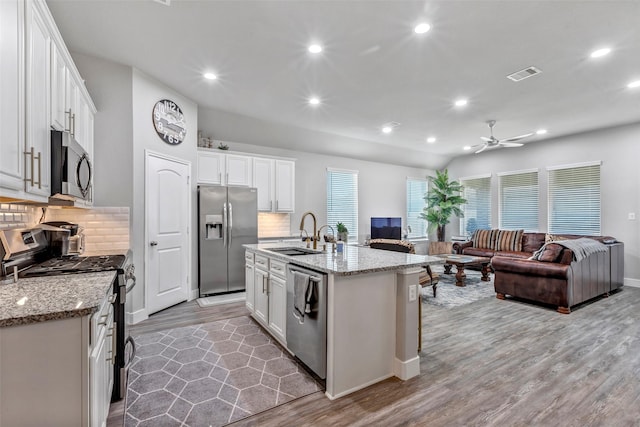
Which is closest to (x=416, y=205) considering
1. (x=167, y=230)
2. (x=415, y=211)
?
(x=415, y=211)

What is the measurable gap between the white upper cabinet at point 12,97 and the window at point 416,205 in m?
8.10

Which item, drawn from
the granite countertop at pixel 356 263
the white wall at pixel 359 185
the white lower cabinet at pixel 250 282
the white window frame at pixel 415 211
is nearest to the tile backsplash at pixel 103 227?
the white lower cabinet at pixel 250 282

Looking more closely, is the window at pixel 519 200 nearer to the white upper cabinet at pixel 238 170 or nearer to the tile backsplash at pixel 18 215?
the white upper cabinet at pixel 238 170

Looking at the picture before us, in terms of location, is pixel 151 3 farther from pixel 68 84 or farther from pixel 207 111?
pixel 207 111

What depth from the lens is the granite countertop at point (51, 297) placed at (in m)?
1.20

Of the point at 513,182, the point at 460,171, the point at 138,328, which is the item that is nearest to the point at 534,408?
the point at 138,328

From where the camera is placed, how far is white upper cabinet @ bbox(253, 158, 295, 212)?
18.4ft

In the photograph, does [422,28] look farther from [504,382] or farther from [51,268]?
[51,268]

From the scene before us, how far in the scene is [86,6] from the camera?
2.55 m

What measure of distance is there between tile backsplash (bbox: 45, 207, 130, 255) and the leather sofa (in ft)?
17.3

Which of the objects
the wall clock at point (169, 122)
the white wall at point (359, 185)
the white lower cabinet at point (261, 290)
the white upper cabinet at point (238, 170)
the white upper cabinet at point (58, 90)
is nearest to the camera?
the white upper cabinet at point (58, 90)

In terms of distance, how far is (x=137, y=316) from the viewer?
142 inches

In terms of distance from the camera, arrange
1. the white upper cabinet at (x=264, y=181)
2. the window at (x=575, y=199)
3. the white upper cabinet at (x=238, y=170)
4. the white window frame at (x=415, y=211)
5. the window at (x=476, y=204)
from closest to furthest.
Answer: the white upper cabinet at (x=238, y=170) → the white upper cabinet at (x=264, y=181) → the window at (x=575, y=199) → the window at (x=476, y=204) → the white window frame at (x=415, y=211)

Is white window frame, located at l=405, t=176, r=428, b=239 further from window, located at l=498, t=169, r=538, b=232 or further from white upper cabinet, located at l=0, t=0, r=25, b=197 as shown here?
white upper cabinet, located at l=0, t=0, r=25, b=197
